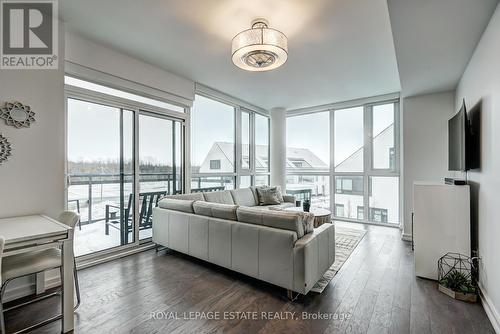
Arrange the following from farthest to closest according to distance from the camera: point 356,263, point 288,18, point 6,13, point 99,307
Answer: point 356,263 → point 288,18 → point 6,13 → point 99,307

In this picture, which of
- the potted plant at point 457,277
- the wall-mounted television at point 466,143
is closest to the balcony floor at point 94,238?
the potted plant at point 457,277

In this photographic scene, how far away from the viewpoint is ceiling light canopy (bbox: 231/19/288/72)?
2297 millimetres

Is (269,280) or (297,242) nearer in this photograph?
(297,242)

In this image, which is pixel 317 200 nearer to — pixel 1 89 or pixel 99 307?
pixel 99 307

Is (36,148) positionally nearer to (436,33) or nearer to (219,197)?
(219,197)

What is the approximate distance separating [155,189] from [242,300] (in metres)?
2.33

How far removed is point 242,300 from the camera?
2.21m

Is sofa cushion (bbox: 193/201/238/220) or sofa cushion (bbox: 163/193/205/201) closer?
sofa cushion (bbox: 193/201/238/220)

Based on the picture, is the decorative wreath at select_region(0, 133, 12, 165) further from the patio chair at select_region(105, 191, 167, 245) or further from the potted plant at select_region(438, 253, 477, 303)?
the potted plant at select_region(438, 253, 477, 303)

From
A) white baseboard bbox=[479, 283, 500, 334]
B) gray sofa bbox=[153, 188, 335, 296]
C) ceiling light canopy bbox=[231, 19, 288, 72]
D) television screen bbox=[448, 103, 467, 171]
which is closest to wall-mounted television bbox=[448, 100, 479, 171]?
television screen bbox=[448, 103, 467, 171]

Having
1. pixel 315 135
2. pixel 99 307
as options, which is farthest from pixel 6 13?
pixel 315 135

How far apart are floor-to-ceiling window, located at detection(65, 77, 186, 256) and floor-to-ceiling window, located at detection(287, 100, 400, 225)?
3437 millimetres

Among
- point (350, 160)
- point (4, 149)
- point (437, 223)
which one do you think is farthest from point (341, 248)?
point (4, 149)

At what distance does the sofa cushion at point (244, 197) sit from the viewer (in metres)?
4.62
